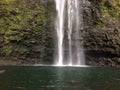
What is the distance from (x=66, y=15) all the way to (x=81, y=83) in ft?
137

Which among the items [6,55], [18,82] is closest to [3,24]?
[6,55]

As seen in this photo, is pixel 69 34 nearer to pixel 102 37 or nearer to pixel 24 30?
pixel 102 37

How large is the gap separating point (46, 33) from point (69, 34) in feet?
19.5

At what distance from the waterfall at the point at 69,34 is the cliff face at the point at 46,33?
5.01 feet

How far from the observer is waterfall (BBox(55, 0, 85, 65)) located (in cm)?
7912

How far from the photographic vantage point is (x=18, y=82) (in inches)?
1677

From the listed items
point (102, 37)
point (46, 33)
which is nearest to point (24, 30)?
point (46, 33)

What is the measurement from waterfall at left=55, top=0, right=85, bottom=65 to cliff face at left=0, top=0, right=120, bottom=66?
1.53 meters

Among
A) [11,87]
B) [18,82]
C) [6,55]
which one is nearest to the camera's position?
[11,87]

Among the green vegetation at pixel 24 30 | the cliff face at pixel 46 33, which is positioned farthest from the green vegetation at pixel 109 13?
the green vegetation at pixel 24 30

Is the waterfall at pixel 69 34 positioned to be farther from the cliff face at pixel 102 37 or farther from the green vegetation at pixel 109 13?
the green vegetation at pixel 109 13

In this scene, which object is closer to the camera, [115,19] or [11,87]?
[11,87]

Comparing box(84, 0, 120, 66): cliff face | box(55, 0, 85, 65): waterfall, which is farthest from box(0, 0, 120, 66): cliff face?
box(55, 0, 85, 65): waterfall

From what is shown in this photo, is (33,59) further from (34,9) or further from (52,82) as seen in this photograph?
(52,82)
